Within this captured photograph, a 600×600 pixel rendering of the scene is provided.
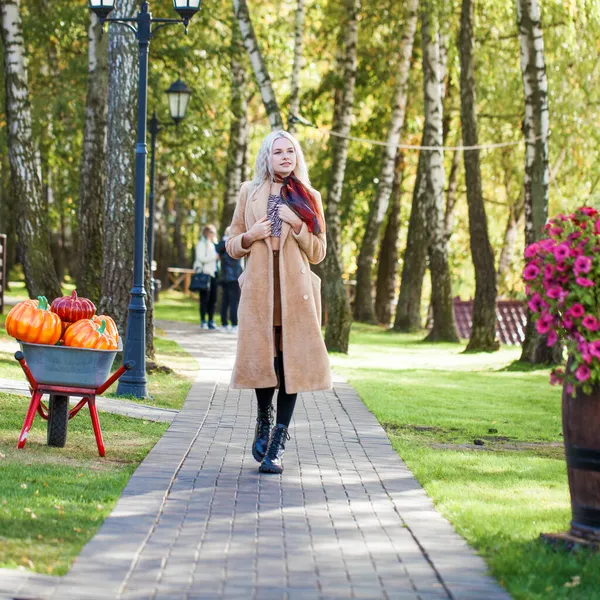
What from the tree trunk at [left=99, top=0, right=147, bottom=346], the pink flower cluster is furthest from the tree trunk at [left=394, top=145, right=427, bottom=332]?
the pink flower cluster

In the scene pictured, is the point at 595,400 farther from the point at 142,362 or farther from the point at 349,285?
the point at 349,285

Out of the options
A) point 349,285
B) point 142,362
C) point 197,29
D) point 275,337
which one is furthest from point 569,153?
point 275,337

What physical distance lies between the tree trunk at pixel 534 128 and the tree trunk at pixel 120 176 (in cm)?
677

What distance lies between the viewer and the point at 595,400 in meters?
5.91

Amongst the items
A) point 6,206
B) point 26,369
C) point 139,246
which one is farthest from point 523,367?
point 6,206

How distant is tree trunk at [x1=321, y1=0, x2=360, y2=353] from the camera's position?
66.4ft

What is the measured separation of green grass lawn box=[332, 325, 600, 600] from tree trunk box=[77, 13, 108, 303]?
4.14 metres

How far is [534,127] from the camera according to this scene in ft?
62.7

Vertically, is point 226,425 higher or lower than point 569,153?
lower

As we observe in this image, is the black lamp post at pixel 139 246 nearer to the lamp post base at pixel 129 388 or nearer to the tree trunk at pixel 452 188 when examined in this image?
the lamp post base at pixel 129 388

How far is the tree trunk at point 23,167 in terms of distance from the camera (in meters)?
20.6

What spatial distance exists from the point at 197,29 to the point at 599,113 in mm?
8707

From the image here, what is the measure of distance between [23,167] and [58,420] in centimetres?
1277

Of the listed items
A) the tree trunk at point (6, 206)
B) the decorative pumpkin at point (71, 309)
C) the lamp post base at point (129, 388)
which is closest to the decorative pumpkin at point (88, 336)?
the decorative pumpkin at point (71, 309)
